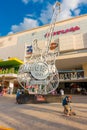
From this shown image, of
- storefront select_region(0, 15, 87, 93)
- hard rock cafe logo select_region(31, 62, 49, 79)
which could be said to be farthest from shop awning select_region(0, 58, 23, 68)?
hard rock cafe logo select_region(31, 62, 49, 79)

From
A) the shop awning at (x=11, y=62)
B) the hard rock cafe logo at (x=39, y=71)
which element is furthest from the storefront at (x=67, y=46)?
the hard rock cafe logo at (x=39, y=71)

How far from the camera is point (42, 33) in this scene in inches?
1689

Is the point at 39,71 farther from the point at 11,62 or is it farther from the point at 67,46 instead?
the point at 11,62

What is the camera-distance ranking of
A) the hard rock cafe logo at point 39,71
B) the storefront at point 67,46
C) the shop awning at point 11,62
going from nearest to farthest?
1. the hard rock cafe logo at point 39,71
2. the storefront at point 67,46
3. the shop awning at point 11,62

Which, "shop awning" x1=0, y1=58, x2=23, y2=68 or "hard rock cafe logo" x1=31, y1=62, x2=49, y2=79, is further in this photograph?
"shop awning" x1=0, y1=58, x2=23, y2=68

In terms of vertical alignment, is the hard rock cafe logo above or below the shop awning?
below

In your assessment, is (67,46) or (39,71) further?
(67,46)

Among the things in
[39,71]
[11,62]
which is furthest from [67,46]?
[39,71]

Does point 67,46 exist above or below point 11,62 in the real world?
above

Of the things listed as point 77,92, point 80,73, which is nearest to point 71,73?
point 80,73

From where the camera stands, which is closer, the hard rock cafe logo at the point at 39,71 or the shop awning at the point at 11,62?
the hard rock cafe logo at the point at 39,71

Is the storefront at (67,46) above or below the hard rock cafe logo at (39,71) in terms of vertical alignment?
above

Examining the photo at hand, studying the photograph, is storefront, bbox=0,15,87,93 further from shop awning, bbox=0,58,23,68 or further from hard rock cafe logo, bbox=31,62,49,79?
hard rock cafe logo, bbox=31,62,49,79

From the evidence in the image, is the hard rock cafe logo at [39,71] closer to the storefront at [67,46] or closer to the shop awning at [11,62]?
the storefront at [67,46]
